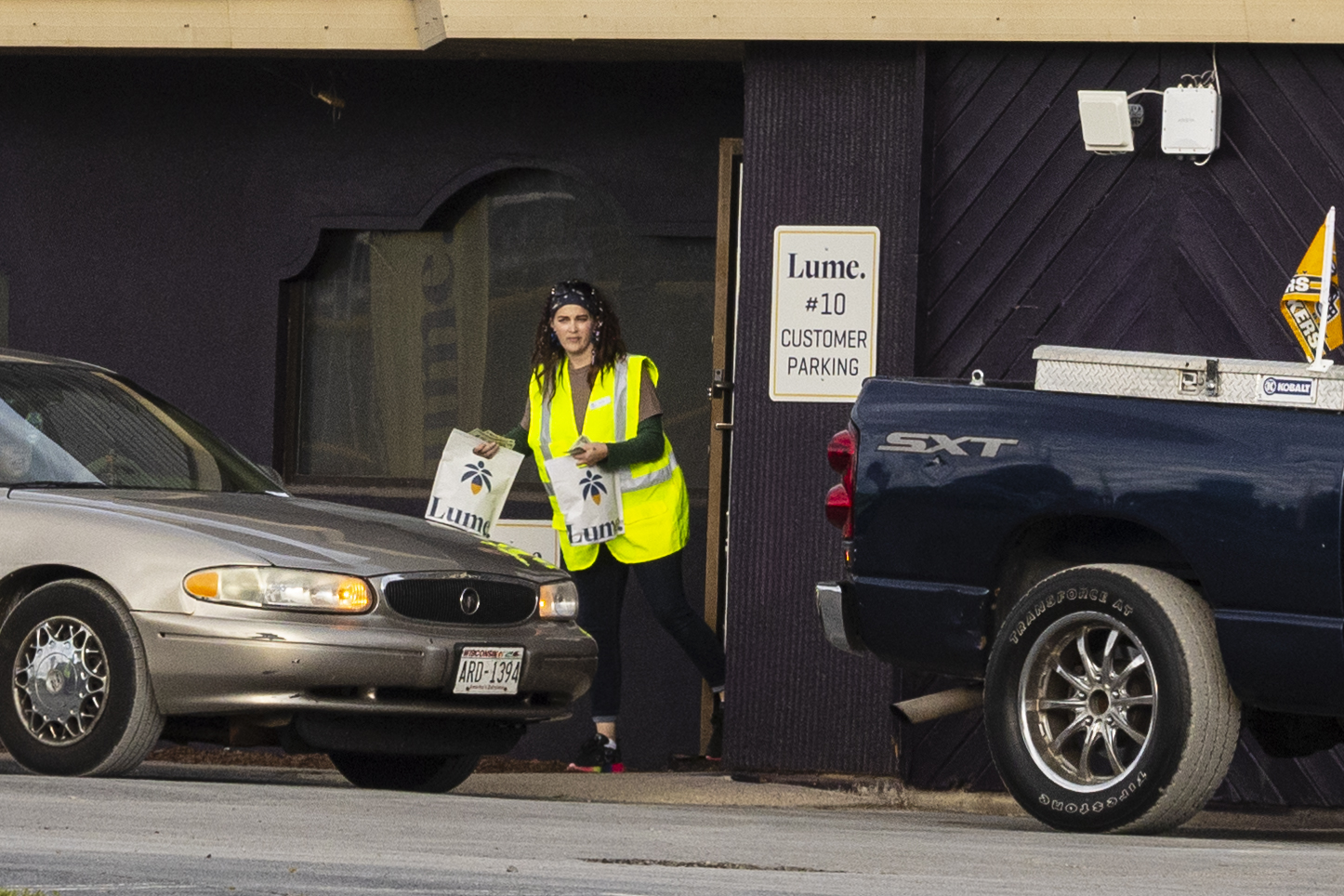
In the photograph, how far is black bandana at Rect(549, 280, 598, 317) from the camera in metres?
10.0

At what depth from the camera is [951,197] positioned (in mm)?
9930

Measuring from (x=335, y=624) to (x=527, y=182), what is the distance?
15.5 ft

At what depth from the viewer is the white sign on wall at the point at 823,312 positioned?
32.8 ft

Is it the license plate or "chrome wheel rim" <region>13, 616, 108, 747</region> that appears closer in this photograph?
"chrome wheel rim" <region>13, 616, 108, 747</region>

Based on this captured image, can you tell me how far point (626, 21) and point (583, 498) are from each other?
2016 millimetres

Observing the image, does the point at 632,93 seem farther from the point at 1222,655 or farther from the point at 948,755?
the point at 1222,655

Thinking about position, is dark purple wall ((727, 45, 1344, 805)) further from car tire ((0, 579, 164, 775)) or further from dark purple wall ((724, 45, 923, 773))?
car tire ((0, 579, 164, 775))

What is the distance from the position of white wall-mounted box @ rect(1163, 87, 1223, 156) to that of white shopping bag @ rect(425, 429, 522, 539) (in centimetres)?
297

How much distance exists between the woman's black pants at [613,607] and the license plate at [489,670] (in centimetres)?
185

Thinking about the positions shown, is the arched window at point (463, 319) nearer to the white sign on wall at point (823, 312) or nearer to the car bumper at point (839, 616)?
the white sign on wall at point (823, 312)

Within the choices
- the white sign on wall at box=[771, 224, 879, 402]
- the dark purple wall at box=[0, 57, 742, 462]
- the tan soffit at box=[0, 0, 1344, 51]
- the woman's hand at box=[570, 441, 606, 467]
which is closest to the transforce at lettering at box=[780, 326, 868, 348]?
the white sign on wall at box=[771, 224, 879, 402]

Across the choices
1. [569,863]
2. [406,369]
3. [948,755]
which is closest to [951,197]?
[948,755]

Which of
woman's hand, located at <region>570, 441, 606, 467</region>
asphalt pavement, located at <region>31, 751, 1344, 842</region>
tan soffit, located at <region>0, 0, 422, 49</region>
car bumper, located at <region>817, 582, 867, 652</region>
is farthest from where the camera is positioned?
tan soffit, located at <region>0, 0, 422, 49</region>

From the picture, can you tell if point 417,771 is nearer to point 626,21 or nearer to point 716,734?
point 716,734
